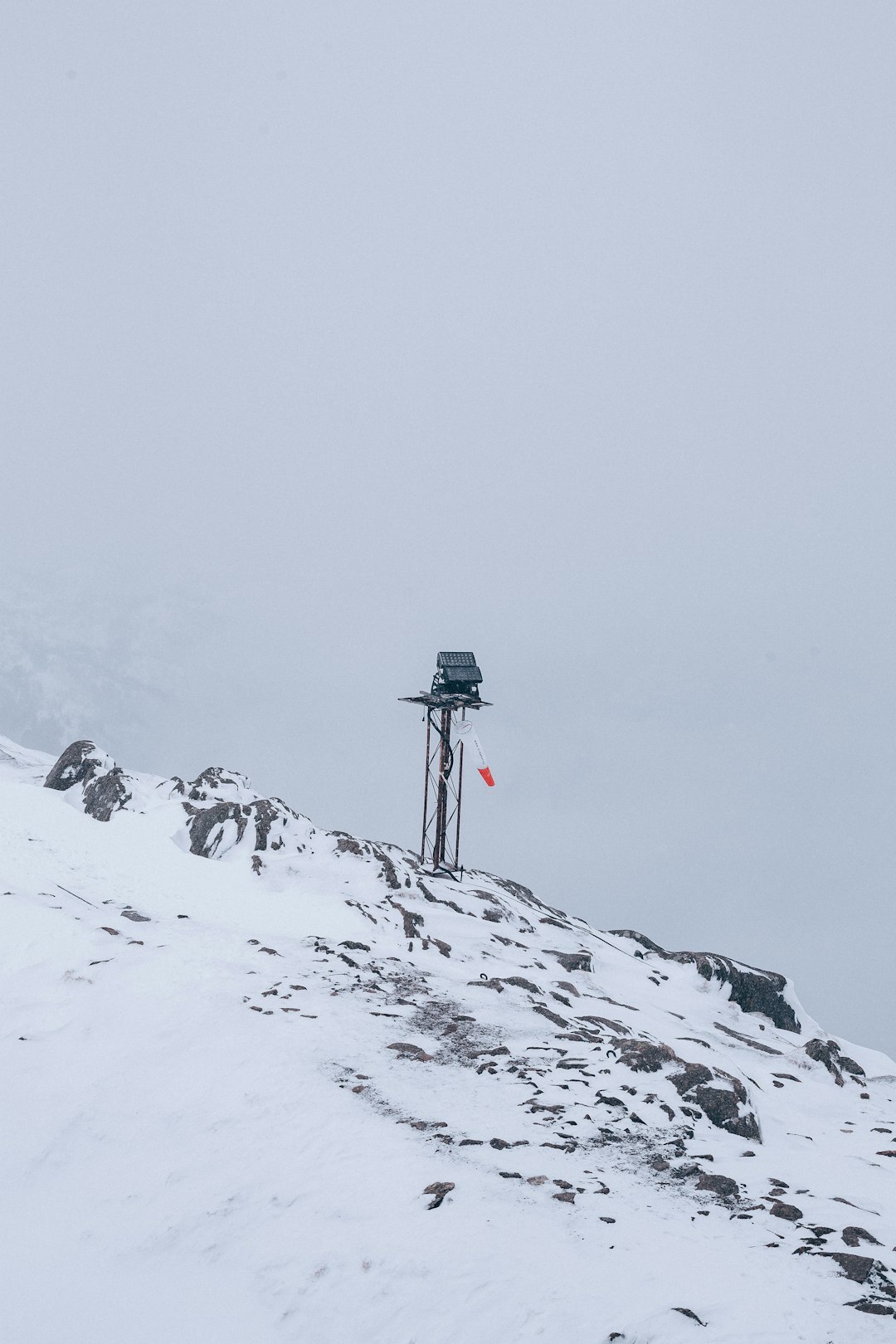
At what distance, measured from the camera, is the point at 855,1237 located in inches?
402

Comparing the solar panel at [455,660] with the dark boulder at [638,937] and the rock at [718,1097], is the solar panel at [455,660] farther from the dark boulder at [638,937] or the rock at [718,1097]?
the rock at [718,1097]

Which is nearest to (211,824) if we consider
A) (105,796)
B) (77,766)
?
(105,796)

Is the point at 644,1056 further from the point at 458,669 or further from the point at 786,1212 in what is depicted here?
the point at 458,669

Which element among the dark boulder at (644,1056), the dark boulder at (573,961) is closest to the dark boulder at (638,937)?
the dark boulder at (573,961)

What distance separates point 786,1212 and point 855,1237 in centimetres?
86

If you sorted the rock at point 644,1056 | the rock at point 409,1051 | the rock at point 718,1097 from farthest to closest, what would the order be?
the rock at point 644,1056 → the rock at point 409,1051 → the rock at point 718,1097

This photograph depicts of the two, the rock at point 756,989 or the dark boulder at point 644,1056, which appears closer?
the dark boulder at point 644,1056

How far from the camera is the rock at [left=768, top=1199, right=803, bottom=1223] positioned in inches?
423

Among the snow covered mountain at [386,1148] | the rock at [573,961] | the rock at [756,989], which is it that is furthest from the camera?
the rock at [756,989]

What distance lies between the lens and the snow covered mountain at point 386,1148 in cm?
892

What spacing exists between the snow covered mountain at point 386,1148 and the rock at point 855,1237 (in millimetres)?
131

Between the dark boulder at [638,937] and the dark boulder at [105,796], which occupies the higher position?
the dark boulder at [105,796]

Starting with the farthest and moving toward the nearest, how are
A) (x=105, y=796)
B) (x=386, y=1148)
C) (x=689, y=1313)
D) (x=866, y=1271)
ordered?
(x=105, y=796) → (x=386, y=1148) → (x=866, y=1271) → (x=689, y=1313)

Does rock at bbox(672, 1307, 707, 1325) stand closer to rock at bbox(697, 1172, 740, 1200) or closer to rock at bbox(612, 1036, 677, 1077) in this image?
rock at bbox(697, 1172, 740, 1200)
